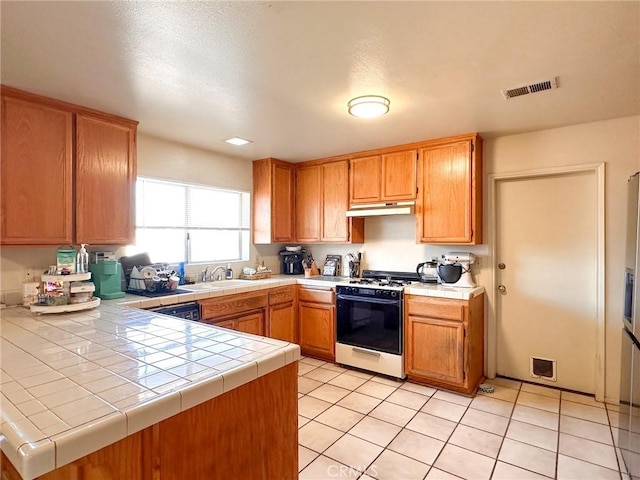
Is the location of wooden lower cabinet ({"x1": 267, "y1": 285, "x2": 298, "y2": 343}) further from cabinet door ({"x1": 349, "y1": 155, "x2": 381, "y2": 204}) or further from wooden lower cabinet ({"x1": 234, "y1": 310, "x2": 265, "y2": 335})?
cabinet door ({"x1": 349, "y1": 155, "x2": 381, "y2": 204})

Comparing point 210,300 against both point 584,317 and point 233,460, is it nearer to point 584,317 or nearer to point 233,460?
point 233,460

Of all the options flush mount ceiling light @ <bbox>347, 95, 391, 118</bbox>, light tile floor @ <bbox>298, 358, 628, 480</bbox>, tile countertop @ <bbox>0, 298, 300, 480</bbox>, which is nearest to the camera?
tile countertop @ <bbox>0, 298, 300, 480</bbox>

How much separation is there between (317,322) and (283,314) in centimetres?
39

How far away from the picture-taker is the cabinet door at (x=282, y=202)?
166 inches

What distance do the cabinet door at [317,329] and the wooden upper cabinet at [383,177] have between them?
1281 millimetres

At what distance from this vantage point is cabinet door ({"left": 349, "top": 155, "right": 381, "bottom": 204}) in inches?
149

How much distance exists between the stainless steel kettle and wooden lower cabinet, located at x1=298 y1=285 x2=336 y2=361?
37.9 inches

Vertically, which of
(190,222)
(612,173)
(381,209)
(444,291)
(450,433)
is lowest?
(450,433)

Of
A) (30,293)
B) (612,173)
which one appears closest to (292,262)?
(30,293)

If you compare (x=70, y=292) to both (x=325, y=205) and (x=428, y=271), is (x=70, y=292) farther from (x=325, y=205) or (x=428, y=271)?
(x=428, y=271)

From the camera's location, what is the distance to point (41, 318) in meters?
1.99

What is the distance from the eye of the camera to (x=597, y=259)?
2922 millimetres

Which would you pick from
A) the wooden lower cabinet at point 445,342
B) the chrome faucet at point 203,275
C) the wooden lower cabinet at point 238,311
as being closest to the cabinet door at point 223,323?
the wooden lower cabinet at point 238,311

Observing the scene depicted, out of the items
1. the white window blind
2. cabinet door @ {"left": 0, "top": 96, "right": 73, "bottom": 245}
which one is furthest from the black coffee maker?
cabinet door @ {"left": 0, "top": 96, "right": 73, "bottom": 245}
